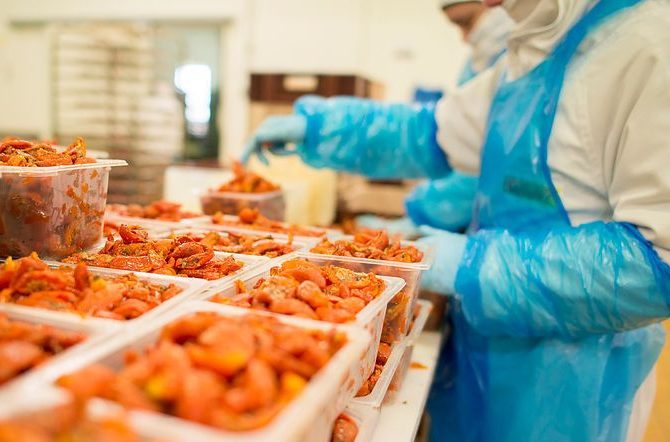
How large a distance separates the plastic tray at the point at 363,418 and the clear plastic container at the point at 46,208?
656 mm

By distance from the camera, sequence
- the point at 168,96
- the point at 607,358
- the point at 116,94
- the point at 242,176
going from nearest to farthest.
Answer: the point at 607,358
the point at 242,176
the point at 116,94
the point at 168,96

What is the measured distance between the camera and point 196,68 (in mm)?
4758

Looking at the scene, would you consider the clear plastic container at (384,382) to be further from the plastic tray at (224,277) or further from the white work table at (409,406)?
the plastic tray at (224,277)

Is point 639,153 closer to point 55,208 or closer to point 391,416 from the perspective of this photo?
point 391,416

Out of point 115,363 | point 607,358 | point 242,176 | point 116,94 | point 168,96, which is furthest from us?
point 168,96

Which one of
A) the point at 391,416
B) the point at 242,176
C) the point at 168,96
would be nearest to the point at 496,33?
the point at 242,176

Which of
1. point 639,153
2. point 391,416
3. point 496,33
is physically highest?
point 496,33

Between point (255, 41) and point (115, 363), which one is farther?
point (255, 41)

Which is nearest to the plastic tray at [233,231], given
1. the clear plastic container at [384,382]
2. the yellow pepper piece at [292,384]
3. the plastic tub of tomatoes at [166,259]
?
the plastic tub of tomatoes at [166,259]

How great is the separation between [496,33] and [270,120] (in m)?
1.06

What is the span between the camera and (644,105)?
1.17 m

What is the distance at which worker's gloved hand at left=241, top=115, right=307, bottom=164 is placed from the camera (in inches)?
80.8

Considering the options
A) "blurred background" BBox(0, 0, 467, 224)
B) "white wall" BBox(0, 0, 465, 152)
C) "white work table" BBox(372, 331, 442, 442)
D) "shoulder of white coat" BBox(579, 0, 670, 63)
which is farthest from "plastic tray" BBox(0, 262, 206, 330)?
"white wall" BBox(0, 0, 465, 152)

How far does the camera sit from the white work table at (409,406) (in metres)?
1.05
